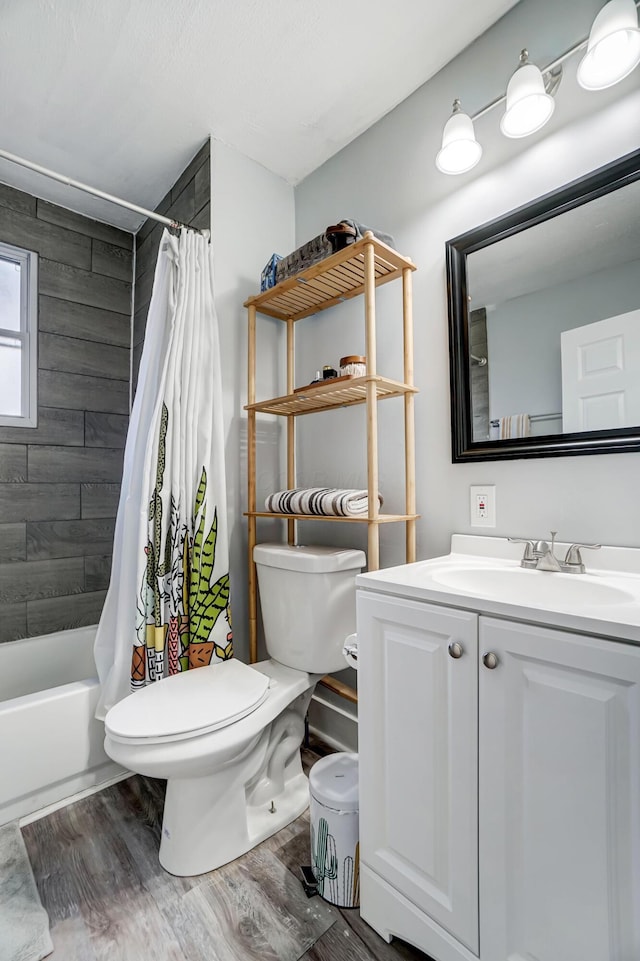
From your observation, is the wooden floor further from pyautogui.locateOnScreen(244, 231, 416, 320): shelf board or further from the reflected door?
pyautogui.locateOnScreen(244, 231, 416, 320): shelf board

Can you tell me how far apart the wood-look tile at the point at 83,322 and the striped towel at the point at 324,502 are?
1.47 m

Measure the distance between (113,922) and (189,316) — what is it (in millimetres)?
1809

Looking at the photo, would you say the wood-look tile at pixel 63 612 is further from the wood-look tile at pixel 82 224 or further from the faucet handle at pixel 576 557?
the faucet handle at pixel 576 557

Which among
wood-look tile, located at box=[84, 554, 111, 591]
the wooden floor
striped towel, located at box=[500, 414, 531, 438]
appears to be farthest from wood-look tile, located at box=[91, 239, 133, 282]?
the wooden floor

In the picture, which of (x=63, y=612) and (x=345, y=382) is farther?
(x=63, y=612)

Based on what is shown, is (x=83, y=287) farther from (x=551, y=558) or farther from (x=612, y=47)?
(x=551, y=558)

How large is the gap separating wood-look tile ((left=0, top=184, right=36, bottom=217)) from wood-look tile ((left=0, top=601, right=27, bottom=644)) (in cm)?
187

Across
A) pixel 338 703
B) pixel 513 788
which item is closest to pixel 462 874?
pixel 513 788

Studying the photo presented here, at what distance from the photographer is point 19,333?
7.06 feet

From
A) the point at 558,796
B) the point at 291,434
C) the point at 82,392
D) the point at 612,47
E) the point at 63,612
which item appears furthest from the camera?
the point at 82,392

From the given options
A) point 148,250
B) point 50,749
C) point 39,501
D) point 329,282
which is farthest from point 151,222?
point 50,749

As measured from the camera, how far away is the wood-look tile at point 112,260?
93.6 inches

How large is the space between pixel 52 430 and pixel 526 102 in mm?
2253

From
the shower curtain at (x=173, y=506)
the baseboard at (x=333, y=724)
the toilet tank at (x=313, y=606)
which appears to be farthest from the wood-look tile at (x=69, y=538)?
the baseboard at (x=333, y=724)
